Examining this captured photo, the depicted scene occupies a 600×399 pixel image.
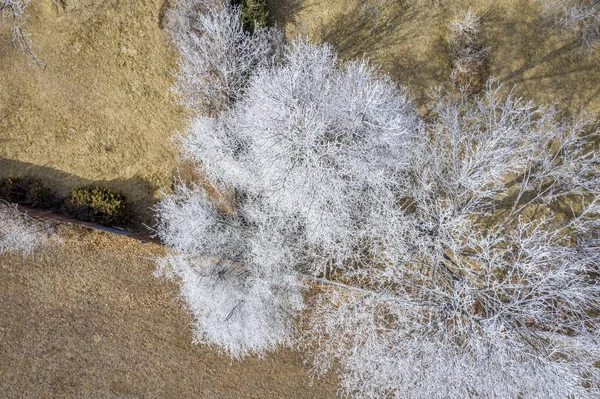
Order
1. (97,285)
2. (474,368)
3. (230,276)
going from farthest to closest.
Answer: (97,285)
(230,276)
(474,368)

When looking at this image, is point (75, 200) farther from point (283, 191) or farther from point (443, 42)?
point (443, 42)

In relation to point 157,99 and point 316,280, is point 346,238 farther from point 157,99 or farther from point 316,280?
point 157,99

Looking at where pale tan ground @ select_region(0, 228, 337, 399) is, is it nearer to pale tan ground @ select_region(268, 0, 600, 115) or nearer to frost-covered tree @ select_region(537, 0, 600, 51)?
pale tan ground @ select_region(268, 0, 600, 115)

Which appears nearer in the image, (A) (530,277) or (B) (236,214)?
(A) (530,277)

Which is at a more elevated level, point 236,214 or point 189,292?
point 236,214

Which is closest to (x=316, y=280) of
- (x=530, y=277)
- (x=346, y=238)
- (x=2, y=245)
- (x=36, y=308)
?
(x=346, y=238)

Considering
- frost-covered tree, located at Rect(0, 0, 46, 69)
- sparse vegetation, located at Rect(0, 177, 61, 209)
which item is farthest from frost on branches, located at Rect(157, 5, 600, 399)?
frost-covered tree, located at Rect(0, 0, 46, 69)

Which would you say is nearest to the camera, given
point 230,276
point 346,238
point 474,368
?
point 474,368
